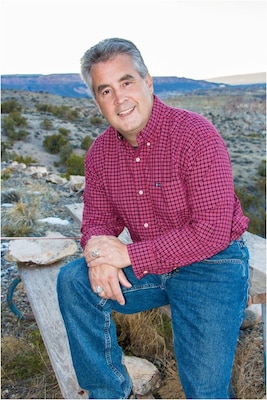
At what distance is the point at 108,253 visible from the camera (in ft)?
6.59

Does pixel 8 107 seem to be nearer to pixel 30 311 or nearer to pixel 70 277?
pixel 30 311

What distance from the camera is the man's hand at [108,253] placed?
2.00 meters


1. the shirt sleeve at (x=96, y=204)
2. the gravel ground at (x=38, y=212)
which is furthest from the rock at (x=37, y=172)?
the shirt sleeve at (x=96, y=204)

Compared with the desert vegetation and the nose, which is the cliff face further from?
the nose

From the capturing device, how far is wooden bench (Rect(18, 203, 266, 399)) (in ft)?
6.86

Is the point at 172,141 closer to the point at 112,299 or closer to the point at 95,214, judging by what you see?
the point at 95,214

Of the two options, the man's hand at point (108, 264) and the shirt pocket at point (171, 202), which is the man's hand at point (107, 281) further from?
the shirt pocket at point (171, 202)

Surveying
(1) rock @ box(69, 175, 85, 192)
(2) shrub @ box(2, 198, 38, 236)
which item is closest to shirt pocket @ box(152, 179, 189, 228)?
(2) shrub @ box(2, 198, 38, 236)

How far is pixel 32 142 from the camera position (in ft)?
54.9

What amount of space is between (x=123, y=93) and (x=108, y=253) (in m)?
0.67

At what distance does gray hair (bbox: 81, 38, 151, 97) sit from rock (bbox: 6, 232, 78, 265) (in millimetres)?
1305

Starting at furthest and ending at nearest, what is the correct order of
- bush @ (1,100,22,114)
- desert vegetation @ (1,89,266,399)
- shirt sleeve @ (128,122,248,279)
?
bush @ (1,100,22,114)
desert vegetation @ (1,89,266,399)
shirt sleeve @ (128,122,248,279)

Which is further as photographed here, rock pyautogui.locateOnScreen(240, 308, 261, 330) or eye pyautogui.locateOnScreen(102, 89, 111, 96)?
rock pyautogui.locateOnScreen(240, 308, 261, 330)

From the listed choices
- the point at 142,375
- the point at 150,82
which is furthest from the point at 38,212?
the point at 150,82
